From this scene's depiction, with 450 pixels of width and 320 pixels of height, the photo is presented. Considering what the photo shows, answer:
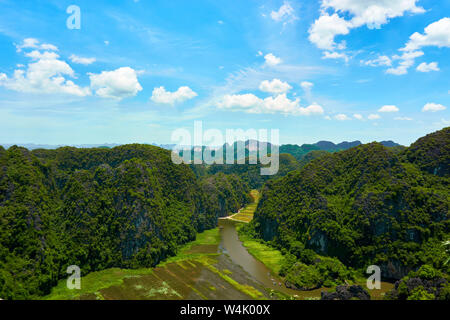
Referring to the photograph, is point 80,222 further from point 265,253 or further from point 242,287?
point 265,253

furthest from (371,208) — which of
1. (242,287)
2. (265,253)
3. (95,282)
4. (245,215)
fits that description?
(245,215)

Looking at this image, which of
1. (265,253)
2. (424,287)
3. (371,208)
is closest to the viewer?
(424,287)

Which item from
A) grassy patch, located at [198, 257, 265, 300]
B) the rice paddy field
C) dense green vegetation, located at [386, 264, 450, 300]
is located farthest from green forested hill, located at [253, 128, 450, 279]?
the rice paddy field

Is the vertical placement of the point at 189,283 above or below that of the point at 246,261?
above

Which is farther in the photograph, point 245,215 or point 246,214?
point 246,214

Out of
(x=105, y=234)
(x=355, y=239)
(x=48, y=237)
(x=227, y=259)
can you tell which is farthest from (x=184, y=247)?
(x=355, y=239)

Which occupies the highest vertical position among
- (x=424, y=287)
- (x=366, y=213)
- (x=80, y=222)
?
(x=366, y=213)

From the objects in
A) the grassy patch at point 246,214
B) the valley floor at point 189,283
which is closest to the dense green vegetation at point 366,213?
the valley floor at point 189,283

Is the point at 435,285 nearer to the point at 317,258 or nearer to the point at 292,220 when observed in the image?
the point at 317,258
